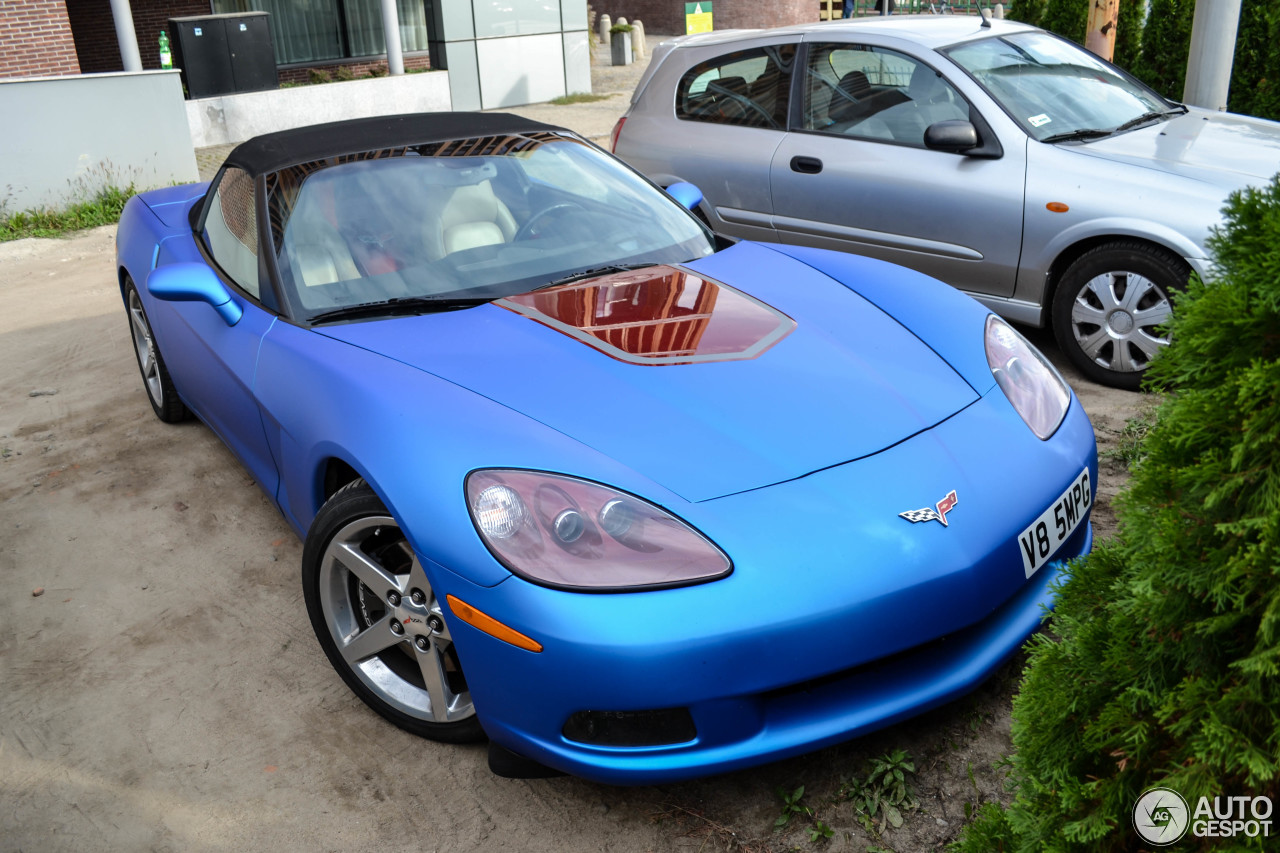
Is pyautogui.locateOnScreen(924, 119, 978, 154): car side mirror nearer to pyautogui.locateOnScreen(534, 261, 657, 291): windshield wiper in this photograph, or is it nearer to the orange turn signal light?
pyautogui.locateOnScreen(534, 261, 657, 291): windshield wiper

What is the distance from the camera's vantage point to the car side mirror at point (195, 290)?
3326 mm

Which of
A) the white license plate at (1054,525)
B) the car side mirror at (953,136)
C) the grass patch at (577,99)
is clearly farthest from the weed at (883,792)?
the grass patch at (577,99)

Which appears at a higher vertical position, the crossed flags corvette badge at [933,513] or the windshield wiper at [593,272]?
the windshield wiper at [593,272]

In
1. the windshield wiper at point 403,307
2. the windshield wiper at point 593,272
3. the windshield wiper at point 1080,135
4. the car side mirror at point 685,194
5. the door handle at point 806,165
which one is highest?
the windshield wiper at point 1080,135

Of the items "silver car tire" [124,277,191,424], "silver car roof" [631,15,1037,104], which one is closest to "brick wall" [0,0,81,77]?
"silver car tire" [124,277,191,424]

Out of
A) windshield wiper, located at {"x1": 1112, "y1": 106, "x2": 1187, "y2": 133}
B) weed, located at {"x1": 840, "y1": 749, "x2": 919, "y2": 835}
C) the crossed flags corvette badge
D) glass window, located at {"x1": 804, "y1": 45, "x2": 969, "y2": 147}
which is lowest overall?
weed, located at {"x1": 840, "y1": 749, "x2": 919, "y2": 835}

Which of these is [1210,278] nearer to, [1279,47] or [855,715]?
[855,715]

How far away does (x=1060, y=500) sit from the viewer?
2.46 metres

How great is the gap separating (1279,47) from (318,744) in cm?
886

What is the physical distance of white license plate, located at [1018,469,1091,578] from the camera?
2.34 m

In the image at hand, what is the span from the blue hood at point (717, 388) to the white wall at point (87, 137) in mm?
8188

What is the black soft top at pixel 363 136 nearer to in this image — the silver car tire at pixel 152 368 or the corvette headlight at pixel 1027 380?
the silver car tire at pixel 152 368

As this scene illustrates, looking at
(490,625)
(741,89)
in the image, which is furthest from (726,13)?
(490,625)

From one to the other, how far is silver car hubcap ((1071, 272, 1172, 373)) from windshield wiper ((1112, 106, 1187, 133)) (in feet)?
3.16
